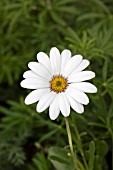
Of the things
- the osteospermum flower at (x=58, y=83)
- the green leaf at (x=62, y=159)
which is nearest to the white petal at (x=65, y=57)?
the osteospermum flower at (x=58, y=83)

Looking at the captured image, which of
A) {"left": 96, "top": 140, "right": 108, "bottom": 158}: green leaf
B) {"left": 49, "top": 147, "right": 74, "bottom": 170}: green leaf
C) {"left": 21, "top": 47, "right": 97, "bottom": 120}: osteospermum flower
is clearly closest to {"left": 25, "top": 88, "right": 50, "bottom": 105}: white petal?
{"left": 21, "top": 47, "right": 97, "bottom": 120}: osteospermum flower

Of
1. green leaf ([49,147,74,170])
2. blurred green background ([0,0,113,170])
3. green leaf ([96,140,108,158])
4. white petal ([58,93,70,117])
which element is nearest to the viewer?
white petal ([58,93,70,117])

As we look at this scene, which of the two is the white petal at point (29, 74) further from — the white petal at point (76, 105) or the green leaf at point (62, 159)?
the green leaf at point (62, 159)

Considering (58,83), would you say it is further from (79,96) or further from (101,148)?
(101,148)

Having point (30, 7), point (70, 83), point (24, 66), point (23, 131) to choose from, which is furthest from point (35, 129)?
point (70, 83)

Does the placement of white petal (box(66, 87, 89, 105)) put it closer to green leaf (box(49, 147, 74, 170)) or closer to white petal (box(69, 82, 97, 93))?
white petal (box(69, 82, 97, 93))

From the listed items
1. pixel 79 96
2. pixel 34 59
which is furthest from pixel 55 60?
pixel 34 59

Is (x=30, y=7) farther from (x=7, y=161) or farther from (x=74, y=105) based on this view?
(x=74, y=105)
